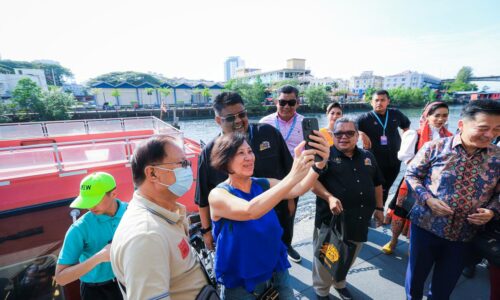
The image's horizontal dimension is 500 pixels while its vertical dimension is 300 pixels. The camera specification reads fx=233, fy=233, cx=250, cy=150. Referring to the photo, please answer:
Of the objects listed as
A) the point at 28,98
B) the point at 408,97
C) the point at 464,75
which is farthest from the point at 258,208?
the point at 464,75

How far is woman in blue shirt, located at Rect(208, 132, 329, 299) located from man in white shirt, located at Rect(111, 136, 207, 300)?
0.61 feet

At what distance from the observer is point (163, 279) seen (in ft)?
3.01

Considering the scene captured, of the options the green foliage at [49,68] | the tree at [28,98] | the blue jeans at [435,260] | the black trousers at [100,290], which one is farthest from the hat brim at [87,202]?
the green foliage at [49,68]

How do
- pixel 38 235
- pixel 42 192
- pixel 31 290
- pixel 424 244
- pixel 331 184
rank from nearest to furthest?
pixel 424 244, pixel 331 184, pixel 31 290, pixel 38 235, pixel 42 192

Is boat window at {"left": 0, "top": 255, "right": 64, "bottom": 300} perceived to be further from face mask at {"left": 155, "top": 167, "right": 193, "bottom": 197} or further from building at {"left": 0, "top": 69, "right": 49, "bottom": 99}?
building at {"left": 0, "top": 69, "right": 49, "bottom": 99}

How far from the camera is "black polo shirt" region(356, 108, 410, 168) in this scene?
3.37 m

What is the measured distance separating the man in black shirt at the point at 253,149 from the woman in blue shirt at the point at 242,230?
66 centimetres

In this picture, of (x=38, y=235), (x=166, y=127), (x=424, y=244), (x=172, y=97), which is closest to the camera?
(x=424, y=244)

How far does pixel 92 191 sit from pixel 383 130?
3547 millimetres

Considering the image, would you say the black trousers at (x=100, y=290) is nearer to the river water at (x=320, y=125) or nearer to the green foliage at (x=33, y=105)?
the river water at (x=320, y=125)

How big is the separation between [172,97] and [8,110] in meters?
21.9

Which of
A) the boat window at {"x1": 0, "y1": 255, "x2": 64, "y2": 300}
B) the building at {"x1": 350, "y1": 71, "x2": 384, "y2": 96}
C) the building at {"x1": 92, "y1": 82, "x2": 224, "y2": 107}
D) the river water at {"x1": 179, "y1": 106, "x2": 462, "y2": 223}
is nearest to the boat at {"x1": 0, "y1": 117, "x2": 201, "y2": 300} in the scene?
the boat window at {"x1": 0, "y1": 255, "x2": 64, "y2": 300}

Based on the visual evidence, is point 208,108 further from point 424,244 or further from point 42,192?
point 424,244

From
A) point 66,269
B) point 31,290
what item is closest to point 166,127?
point 31,290
